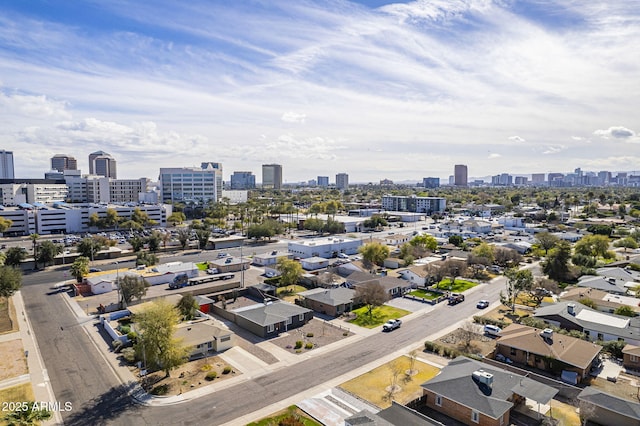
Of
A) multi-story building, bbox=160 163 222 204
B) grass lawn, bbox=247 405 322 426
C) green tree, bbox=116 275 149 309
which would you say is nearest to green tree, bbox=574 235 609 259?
grass lawn, bbox=247 405 322 426

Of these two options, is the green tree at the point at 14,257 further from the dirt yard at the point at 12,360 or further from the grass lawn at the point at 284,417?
the grass lawn at the point at 284,417

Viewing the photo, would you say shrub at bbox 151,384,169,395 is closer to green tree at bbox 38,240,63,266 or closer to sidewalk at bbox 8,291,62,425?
sidewalk at bbox 8,291,62,425

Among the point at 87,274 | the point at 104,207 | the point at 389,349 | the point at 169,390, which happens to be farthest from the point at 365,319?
the point at 104,207

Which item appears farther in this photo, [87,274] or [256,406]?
[87,274]

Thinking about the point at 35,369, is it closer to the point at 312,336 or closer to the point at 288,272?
the point at 312,336

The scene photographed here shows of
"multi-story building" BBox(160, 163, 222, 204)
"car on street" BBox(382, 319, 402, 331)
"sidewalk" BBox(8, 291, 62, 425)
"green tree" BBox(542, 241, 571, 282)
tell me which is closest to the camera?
"sidewalk" BBox(8, 291, 62, 425)

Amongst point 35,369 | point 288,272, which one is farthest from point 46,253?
point 288,272

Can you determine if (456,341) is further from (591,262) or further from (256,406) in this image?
(591,262)
